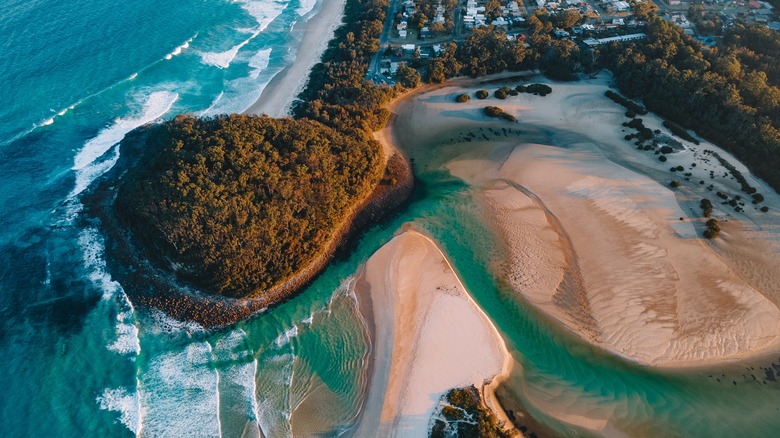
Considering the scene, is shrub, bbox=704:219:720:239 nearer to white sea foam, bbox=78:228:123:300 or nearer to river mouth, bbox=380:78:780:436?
river mouth, bbox=380:78:780:436

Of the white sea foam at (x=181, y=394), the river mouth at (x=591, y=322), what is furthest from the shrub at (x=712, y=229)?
the white sea foam at (x=181, y=394)

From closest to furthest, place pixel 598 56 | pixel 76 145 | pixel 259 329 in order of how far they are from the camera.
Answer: pixel 259 329 < pixel 76 145 < pixel 598 56

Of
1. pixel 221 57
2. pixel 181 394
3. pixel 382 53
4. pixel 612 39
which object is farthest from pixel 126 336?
pixel 612 39

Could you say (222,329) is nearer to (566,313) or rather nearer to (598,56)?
(566,313)

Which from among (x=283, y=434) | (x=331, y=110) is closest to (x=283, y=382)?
(x=283, y=434)

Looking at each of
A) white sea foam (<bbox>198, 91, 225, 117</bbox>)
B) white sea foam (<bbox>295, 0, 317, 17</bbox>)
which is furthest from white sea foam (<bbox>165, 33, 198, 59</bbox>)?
white sea foam (<bbox>295, 0, 317, 17</bbox>)

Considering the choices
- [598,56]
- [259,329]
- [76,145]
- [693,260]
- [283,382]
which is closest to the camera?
[283,382]
